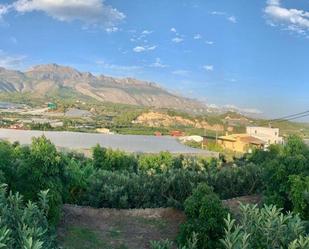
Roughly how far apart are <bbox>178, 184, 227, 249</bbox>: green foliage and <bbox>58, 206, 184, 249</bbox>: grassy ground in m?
0.93

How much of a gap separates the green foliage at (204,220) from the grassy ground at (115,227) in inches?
36.5

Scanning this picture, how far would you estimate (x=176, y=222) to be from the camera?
8.52m

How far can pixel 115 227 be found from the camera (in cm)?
819

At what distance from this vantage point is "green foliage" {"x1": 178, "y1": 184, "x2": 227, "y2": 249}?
258 inches

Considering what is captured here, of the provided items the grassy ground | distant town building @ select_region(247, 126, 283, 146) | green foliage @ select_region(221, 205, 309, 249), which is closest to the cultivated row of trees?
green foliage @ select_region(221, 205, 309, 249)

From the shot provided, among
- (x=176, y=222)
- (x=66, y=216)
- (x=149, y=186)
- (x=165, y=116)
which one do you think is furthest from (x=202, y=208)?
(x=165, y=116)

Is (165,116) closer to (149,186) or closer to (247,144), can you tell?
(247,144)

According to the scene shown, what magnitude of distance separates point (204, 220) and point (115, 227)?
2136mm

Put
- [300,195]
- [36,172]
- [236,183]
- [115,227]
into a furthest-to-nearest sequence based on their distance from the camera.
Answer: [236,183] → [115,227] → [300,195] → [36,172]

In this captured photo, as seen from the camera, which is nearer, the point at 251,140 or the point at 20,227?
the point at 20,227

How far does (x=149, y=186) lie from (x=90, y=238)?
3173 millimetres

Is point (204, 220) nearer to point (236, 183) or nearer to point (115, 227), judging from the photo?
point (115, 227)

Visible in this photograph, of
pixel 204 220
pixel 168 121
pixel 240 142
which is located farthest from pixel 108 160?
pixel 168 121

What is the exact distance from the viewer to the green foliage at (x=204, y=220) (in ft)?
21.5
